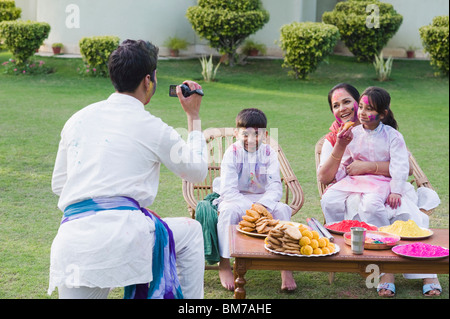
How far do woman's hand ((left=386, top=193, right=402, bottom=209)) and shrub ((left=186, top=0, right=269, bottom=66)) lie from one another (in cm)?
1065

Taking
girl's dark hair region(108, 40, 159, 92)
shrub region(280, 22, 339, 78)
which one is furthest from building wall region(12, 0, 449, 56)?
girl's dark hair region(108, 40, 159, 92)

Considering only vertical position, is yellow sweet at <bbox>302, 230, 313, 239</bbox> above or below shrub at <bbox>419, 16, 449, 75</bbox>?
below

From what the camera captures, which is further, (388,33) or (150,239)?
(388,33)

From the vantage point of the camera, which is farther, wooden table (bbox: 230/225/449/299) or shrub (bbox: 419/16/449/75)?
shrub (bbox: 419/16/449/75)

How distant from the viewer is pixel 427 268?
11.5 feet

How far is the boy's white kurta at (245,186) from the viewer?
4.49m

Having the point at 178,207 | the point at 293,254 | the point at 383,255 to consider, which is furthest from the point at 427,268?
the point at 178,207

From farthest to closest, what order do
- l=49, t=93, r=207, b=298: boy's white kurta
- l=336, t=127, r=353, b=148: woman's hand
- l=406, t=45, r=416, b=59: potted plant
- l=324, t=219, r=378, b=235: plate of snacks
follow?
l=406, t=45, r=416, b=59: potted plant < l=336, t=127, r=353, b=148: woman's hand < l=324, t=219, r=378, b=235: plate of snacks < l=49, t=93, r=207, b=298: boy's white kurta

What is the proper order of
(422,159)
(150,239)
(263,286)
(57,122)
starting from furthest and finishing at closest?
1. (57,122)
2. (422,159)
3. (263,286)
4. (150,239)

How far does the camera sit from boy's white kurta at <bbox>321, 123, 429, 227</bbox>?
181 inches

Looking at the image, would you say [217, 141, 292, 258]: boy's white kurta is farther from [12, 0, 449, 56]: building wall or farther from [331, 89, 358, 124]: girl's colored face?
[12, 0, 449, 56]: building wall

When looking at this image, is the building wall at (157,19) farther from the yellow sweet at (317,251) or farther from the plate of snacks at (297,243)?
the yellow sweet at (317,251)
